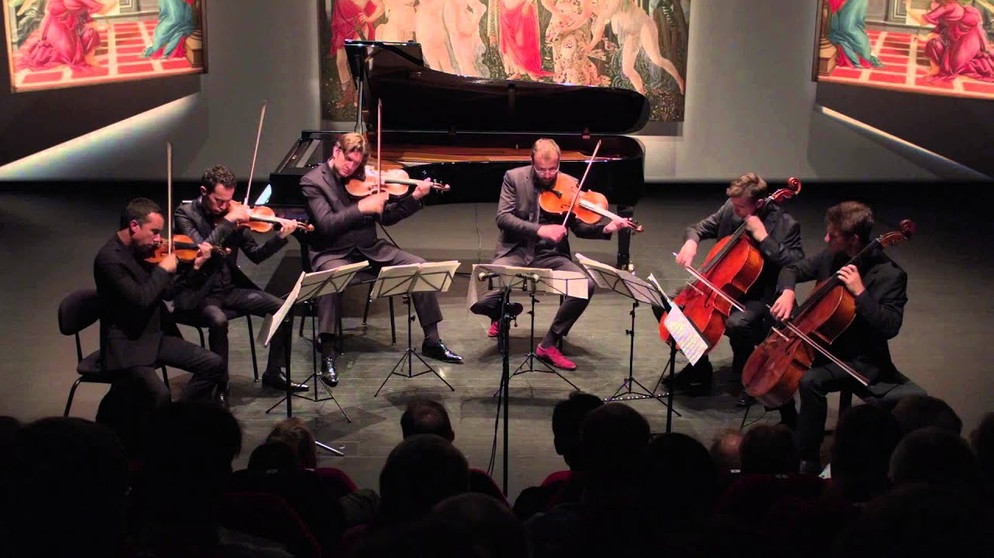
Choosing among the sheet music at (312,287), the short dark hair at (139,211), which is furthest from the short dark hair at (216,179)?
the sheet music at (312,287)

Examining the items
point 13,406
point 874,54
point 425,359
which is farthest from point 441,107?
point 874,54

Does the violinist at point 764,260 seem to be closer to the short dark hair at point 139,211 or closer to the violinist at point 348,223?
the violinist at point 348,223

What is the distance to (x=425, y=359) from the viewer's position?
6.68 meters

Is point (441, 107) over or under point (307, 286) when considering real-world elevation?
over

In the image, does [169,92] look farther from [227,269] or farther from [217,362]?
[217,362]

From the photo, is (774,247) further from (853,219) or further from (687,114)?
(687,114)

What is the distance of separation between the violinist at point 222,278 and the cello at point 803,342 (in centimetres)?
260

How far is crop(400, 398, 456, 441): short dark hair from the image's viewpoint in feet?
11.9

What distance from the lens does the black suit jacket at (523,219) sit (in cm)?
681

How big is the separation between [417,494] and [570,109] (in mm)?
6611

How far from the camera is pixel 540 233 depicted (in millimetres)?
6652

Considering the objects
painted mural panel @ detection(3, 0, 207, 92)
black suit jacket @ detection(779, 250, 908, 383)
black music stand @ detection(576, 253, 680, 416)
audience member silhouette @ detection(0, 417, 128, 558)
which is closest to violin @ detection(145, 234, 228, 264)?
black music stand @ detection(576, 253, 680, 416)

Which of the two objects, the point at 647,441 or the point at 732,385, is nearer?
the point at 647,441

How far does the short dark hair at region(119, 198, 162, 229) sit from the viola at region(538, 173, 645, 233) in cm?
257
